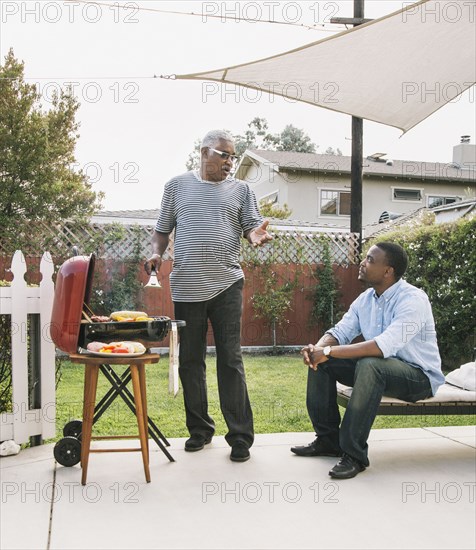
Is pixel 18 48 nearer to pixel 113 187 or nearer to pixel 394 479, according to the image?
pixel 113 187

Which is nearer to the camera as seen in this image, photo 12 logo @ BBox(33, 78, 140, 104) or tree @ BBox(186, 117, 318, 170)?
photo 12 logo @ BBox(33, 78, 140, 104)

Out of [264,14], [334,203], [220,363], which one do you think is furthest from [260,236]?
[334,203]

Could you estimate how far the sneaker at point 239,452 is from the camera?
3.53 metres

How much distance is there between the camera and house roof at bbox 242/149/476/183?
20.1 metres

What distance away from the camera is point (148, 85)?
857 cm

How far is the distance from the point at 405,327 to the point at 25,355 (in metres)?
→ 2.19

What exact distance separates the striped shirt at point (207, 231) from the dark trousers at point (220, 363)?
0.25ft

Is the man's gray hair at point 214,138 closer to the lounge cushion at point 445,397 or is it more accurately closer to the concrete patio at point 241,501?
the lounge cushion at point 445,397

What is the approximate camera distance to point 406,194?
21109 millimetres

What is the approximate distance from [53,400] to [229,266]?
1.37m

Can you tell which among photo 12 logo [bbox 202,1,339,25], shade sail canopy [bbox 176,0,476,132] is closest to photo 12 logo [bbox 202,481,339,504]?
shade sail canopy [bbox 176,0,476,132]

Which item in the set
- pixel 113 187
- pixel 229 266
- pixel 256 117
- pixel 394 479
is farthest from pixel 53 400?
pixel 256 117

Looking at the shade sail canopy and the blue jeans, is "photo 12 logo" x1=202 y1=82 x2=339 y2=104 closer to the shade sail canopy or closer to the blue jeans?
the shade sail canopy

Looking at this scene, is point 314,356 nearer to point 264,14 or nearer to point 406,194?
point 264,14
